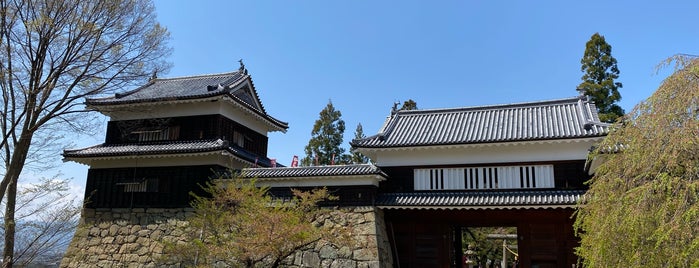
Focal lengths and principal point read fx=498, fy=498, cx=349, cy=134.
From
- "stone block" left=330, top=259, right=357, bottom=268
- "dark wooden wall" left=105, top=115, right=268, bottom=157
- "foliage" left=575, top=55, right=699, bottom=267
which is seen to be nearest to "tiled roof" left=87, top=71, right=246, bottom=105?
"dark wooden wall" left=105, top=115, right=268, bottom=157

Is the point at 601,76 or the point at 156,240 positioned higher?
the point at 601,76

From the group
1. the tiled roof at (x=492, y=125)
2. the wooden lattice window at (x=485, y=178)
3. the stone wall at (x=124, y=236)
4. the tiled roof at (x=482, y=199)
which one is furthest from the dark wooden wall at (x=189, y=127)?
the wooden lattice window at (x=485, y=178)

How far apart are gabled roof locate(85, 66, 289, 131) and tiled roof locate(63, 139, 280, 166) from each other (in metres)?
1.31

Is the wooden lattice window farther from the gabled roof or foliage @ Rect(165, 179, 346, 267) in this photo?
the gabled roof

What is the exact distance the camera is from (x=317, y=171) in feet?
43.9

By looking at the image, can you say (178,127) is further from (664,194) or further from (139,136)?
(664,194)

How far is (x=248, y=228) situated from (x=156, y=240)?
5.18 meters

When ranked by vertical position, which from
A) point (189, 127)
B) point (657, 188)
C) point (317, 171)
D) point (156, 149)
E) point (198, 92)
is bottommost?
point (657, 188)

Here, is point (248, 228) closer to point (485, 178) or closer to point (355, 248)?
point (355, 248)

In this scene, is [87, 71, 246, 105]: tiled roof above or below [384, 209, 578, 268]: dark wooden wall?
above

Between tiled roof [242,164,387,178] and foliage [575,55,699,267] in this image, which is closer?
foliage [575,55,699,267]

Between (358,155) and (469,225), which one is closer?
(469,225)

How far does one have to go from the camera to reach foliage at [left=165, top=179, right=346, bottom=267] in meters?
9.88

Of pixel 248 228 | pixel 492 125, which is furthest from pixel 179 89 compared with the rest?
pixel 492 125
